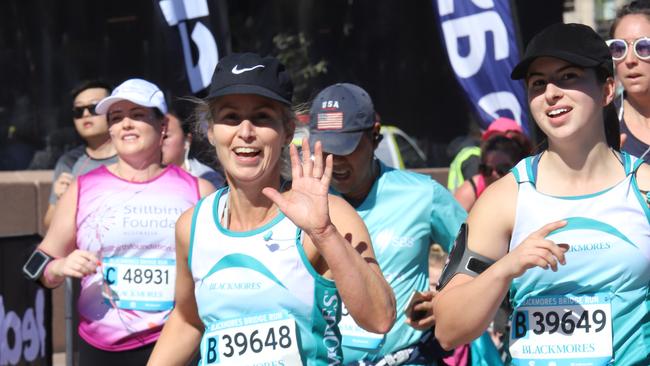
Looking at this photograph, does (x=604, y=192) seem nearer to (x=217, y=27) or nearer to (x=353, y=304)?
(x=353, y=304)

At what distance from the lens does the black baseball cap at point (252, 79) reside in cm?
389

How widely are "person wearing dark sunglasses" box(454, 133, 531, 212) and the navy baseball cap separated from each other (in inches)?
66.8

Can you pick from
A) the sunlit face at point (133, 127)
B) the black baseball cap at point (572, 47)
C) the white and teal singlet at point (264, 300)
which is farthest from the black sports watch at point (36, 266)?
the black baseball cap at point (572, 47)

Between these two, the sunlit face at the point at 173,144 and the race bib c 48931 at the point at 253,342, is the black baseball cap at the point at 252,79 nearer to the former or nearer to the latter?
the race bib c 48931 at the point at 253,342

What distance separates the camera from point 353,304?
3.63 m

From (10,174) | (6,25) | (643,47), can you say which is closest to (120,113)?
(643,47)

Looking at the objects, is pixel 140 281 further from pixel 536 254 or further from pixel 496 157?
pixel 536 254

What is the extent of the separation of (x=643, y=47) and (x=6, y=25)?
10.0 meters

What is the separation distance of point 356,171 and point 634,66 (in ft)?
4.31

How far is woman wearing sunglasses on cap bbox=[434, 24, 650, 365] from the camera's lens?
369cm

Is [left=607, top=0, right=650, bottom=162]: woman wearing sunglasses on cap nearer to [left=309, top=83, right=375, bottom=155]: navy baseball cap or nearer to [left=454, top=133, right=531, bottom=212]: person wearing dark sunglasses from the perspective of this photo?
[left=309, top=83, right=375, bottom=155]: navy baseball cap

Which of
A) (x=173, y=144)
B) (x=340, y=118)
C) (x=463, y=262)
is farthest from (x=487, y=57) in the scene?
(x=463, y=262)

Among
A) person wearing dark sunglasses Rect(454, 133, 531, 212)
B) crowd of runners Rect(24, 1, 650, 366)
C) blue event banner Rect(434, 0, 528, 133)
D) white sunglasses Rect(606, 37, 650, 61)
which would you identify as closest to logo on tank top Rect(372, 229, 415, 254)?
crowd of runners Rect(24, 1, 650, 366)

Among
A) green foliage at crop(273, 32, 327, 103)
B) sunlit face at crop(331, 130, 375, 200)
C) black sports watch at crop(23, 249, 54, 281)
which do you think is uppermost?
green foliage at crop(273, 32, 327, 103)
